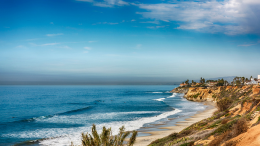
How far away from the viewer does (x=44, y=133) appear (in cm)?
2744

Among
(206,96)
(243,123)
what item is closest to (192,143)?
(243,123)

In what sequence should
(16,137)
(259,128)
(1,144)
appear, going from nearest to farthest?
(259,128) → (1,144) → (16,137)

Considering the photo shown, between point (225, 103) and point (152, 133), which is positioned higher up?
point (225, 103)

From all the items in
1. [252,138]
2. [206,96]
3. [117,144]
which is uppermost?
[252,138]

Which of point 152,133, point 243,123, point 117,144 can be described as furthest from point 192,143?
point 152,133

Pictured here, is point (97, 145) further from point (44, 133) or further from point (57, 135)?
point (44, 133)

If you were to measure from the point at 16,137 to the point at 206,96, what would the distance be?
67.0 m

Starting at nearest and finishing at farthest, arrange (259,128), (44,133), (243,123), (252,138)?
1. (252,138)
2. (259,128)
3. (243,123)
4. (44,133)

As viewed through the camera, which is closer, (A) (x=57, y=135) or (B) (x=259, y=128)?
(B) (x=259, y=128)

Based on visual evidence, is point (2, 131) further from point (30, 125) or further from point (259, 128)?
point (259, 128)

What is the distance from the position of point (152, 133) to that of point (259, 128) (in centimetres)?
1812

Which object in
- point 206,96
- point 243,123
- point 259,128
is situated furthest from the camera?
point 206,96

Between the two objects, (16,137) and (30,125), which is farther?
(30,125)

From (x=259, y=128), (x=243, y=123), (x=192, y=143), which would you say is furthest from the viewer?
(x=192, y=143)
